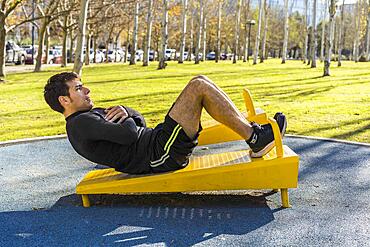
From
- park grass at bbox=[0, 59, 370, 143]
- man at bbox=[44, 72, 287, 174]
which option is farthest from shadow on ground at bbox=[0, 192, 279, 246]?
park grass at bbox=[0, 59, 370, 143]

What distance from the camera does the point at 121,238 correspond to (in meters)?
3.74

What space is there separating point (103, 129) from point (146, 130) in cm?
52

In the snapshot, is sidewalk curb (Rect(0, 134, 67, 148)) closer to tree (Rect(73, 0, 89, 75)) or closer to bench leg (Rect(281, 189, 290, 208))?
bench leg (Rect(281, 189, 290, 208))

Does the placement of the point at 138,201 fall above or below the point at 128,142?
below

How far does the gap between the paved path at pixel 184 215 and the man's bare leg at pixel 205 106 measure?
2.43 ft

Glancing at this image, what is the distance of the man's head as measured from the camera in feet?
14.2

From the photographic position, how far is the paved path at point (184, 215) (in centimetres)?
373

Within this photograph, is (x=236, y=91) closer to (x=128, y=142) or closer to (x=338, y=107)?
(x=338, y=107)

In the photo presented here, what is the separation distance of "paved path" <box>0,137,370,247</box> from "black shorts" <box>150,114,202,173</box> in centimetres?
40

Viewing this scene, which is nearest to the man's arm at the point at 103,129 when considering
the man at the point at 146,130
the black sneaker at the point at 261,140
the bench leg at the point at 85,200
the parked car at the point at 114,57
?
the man at the point at 146,130

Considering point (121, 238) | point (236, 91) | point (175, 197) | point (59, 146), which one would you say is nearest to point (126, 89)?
point (236, 91)

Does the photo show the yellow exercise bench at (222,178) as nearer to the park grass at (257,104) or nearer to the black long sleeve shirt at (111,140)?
the black long sleeve shirt at (111,140)

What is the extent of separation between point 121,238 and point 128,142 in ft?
2.95

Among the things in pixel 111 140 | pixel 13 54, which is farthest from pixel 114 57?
pixel 111 140
